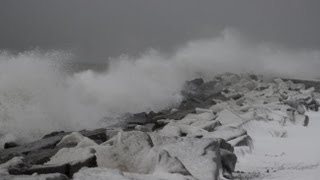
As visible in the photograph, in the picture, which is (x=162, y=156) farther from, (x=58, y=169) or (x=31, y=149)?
(x=31, y=149)

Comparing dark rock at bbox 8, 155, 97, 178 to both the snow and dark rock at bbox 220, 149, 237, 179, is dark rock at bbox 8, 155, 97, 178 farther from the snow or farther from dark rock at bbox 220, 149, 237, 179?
the snow

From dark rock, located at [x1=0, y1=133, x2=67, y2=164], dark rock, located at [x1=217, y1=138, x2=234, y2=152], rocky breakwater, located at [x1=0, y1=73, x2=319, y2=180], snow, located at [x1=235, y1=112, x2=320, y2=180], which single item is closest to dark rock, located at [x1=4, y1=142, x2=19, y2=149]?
rocky breakwater, located at [x1=0, y1=73, x2=319, y2=180]

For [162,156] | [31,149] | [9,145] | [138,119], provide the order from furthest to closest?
[138,119] → [9,145] → [31,149] → [162,156]

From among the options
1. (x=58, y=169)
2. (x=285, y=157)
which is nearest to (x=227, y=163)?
(x=285, y=157)

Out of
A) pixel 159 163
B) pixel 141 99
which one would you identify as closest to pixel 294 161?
pixel 159 163

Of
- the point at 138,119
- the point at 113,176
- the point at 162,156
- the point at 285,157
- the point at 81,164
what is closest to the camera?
the point at 113,176

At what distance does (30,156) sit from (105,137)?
5.48ft

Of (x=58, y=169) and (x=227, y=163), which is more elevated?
(x=58, y=169)

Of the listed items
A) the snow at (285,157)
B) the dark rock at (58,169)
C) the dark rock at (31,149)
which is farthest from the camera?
the dark rock at (31,149)

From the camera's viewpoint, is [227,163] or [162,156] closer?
[162,156]

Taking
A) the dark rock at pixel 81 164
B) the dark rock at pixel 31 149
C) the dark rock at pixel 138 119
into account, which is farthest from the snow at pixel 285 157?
the dark rock at pixel 31 149

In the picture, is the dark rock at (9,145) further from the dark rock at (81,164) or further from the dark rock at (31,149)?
the dark rock at (81,164)

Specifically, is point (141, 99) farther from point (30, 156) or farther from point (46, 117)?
point (30, 156)

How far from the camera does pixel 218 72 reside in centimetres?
2897
